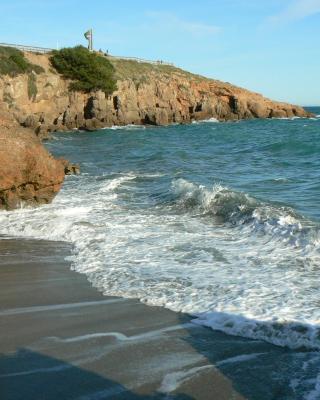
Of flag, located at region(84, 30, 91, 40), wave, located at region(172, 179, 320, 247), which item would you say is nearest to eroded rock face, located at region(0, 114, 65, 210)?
wave, located at region(172, 179, 320, 247)

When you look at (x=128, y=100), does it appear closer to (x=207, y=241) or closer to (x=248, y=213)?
(x=248, y=213)

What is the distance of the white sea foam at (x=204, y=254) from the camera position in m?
5.28

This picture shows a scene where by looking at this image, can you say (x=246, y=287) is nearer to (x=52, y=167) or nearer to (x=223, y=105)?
(x=52, y=167)

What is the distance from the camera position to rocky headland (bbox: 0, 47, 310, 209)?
46.5 meters

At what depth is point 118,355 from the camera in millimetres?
4398

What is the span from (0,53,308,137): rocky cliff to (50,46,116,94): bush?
780 mm

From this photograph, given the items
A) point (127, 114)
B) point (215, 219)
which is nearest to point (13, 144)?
point (215, 219)

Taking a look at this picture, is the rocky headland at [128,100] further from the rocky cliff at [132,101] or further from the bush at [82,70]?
the bush at [82,70]

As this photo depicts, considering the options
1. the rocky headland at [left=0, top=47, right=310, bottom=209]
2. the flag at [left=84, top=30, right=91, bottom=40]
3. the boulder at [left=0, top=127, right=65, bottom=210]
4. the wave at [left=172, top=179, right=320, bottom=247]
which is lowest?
the wave at [left=172, top=179, right=320, bottom=247]

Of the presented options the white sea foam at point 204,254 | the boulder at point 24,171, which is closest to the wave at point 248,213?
the white sea foam at point 204,254

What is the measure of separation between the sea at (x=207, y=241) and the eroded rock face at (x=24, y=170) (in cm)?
33

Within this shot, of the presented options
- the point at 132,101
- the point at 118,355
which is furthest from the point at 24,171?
the point at 132,101

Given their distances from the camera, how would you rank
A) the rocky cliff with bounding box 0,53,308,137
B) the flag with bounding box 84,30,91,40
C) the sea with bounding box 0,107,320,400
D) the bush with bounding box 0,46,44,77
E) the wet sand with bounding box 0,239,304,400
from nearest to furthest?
the wet sand with bounding box 0,239,304,400 → the sea with bounding box 0,107,320,400 → the bush with bounding box 0,46,44,77 → the rocky cliff with bounding box 0,53,308,137 → the flag with bounding box 84,30,91,40

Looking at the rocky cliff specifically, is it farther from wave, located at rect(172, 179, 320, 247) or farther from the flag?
wave, located at rect(172, 179, 320, 247)
